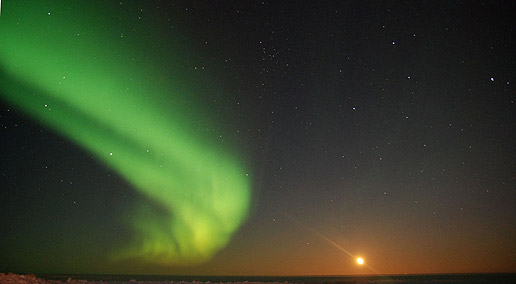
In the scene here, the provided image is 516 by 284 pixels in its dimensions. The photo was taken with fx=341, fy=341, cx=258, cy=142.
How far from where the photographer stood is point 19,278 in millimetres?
15969

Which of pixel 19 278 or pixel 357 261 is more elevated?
pixel 357 261

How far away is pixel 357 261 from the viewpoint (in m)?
20.1

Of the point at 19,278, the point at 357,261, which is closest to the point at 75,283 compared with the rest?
the point at 19,278

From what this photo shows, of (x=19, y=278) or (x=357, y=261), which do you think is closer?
(x=19, y=278)

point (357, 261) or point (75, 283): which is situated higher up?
point (357, 261)

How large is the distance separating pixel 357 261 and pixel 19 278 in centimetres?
1756

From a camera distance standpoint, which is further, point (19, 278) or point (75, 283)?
point (75, 283)

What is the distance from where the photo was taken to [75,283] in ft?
67.1

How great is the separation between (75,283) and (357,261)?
16.9 m

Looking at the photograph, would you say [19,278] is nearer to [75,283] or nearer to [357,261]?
[75,283]

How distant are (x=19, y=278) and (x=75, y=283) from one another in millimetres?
4955
